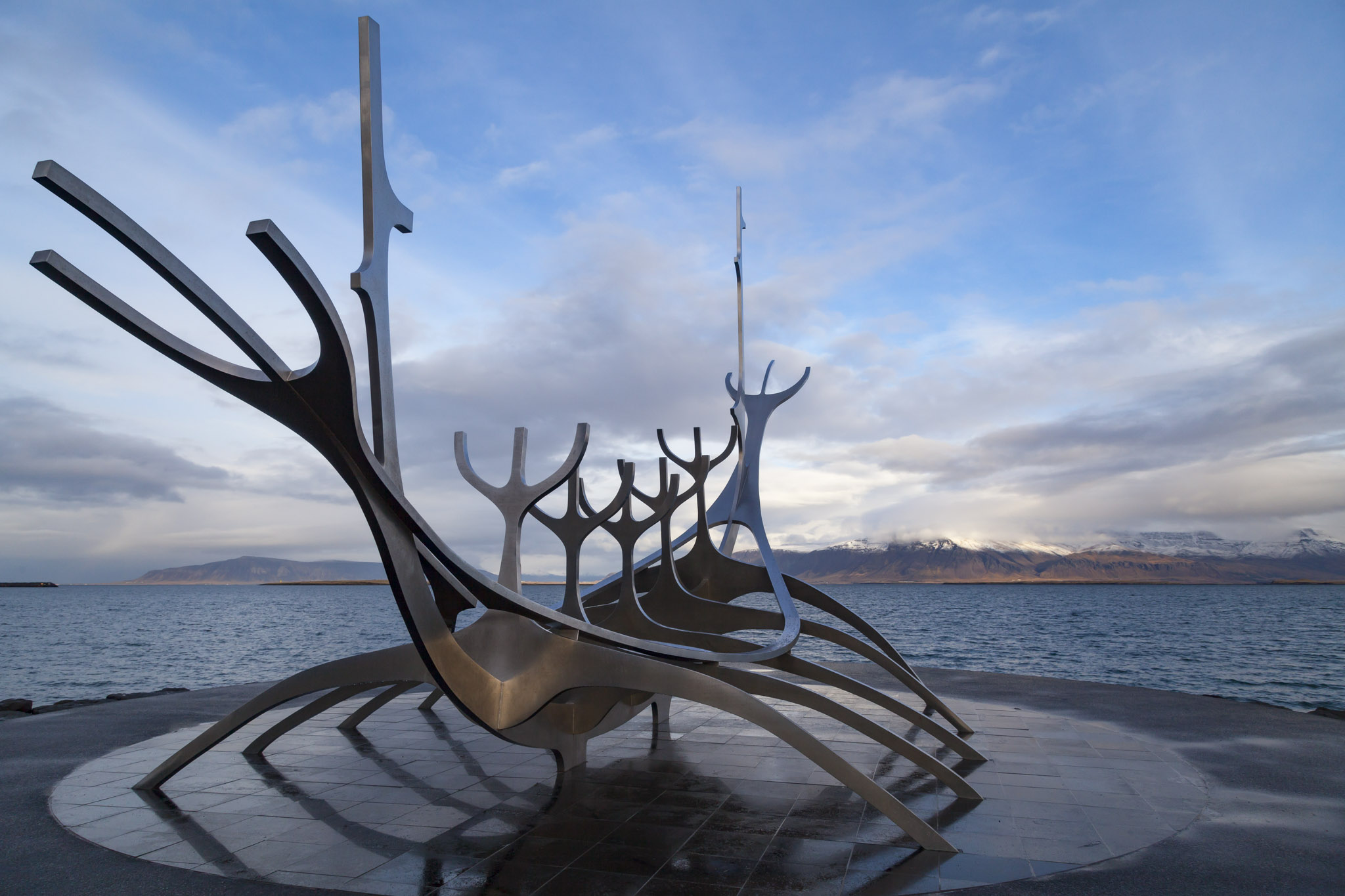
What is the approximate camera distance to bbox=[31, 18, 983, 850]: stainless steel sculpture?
6.27 m

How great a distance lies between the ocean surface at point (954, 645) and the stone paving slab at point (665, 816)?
64.9 ft

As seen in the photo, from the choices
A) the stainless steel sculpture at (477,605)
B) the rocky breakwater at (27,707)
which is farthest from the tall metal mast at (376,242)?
the rocky breakwater at (27,707)

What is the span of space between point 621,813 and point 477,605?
9.02 feet

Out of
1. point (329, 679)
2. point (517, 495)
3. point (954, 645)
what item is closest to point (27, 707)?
point (329, 679)

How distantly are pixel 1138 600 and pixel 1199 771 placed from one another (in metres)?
118

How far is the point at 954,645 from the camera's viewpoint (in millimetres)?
47000

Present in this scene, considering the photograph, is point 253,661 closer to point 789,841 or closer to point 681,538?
point 681,538

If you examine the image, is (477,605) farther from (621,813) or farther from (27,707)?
(27,707)

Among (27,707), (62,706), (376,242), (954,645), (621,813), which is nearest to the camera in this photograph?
(376,242)

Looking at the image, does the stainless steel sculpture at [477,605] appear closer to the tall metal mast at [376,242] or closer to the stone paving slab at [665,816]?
the tall metal mast at [376,242]

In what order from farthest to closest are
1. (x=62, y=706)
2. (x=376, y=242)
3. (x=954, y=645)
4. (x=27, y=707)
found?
1. (x=954, y=645)
2. (x=62, y=706)
3. (x=27, y=707)
4. (x=376, y=242)

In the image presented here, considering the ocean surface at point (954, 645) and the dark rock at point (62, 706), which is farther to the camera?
the ocean surface at point (954, 645)

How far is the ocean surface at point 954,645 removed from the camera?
107ft

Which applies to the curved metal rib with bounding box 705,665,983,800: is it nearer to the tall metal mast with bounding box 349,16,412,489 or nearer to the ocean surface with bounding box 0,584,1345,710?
the tall metal mast with bounding box 349,16,412,489
